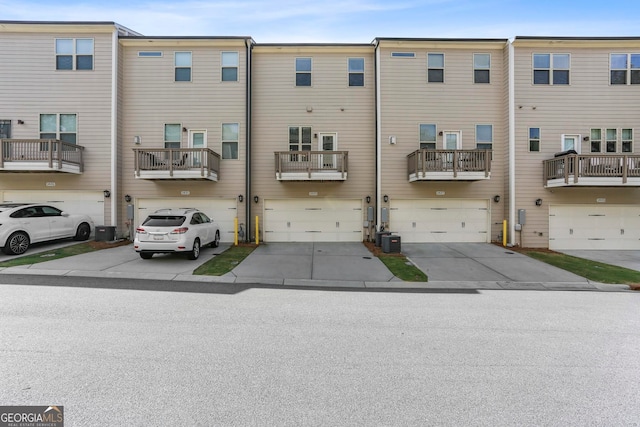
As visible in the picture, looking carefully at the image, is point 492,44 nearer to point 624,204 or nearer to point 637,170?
point 637,170

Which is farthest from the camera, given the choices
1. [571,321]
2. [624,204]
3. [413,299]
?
[624,204]

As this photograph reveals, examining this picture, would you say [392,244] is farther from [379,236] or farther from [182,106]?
[182,106]

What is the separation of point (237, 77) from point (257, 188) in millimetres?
5018

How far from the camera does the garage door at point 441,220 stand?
13.9 meters

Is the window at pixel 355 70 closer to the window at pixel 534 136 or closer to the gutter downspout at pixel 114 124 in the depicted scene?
the window at pixel 534 136

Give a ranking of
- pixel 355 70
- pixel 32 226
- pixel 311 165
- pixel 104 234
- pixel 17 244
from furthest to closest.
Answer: pixel 355 70 < pixel 311 165 < pixel 104 234 < pixel 32 226 < pixel 17 244

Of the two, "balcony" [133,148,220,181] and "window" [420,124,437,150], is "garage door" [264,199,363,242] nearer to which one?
"balcony" [133,148,220,181]

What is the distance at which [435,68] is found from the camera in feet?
45.6

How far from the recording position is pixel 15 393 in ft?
→ 9.02

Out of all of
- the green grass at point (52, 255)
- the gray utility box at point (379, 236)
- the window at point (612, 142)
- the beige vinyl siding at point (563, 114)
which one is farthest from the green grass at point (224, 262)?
the window at point (612, 142)

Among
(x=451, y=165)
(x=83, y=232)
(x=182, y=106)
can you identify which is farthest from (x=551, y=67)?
(x=83, y=232)

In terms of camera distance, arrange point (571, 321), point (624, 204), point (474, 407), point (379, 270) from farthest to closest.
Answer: point (624, 204) → point (379, 270) → point (571, 321) → point (474, 407)

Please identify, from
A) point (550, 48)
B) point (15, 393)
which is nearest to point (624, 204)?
point (550, 48)

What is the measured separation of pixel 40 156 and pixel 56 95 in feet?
9.40
